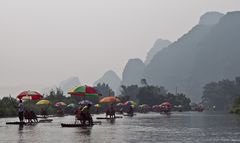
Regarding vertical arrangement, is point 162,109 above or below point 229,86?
below

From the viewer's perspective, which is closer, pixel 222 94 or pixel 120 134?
pixel 120 134

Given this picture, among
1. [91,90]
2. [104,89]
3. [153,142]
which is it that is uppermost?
[104,89]

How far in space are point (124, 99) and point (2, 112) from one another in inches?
2527

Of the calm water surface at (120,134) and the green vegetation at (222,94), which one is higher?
the green vegetation at (222,94)

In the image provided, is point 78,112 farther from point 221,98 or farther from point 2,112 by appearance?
point 221,98

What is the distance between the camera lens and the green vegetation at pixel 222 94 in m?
174

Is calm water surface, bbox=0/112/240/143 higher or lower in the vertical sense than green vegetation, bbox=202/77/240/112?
lower

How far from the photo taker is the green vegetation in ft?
572

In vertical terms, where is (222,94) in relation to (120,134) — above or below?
above

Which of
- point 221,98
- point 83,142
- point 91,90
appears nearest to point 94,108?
point 91,90

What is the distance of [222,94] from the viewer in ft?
595

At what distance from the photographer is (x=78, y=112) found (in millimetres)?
28859

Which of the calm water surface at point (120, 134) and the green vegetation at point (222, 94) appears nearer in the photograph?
the calm water surface at point (120, 134)

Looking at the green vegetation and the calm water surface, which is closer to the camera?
the calm water surface
